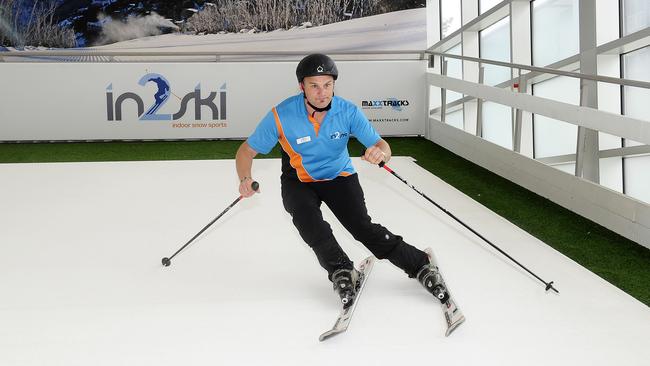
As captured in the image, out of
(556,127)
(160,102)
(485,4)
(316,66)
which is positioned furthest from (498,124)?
(316,66)

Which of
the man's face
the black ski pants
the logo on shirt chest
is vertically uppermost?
the man's face

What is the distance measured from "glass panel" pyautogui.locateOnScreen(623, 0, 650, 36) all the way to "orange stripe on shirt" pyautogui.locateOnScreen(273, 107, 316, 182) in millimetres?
5671

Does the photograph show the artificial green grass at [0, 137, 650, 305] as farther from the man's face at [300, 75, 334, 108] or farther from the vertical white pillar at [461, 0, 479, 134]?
the man's face at [300, 75, 334, 108]

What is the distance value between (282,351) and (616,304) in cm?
175

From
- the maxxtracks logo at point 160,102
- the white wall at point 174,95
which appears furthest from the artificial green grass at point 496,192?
the maxxtracks logo at point 160,102

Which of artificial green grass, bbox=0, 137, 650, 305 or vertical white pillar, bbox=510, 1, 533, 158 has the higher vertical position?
vertical white pillar, bbox=510, 1, 533, 158

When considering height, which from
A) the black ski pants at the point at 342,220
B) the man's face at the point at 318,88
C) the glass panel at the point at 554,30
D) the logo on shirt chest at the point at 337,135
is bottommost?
the black ski pants at the point at 342,220

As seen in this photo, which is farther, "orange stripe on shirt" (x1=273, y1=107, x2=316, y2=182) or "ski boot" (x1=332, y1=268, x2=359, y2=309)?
"orange stripe on shirt" (x1=273, y1=107, x2=316, y2=182)

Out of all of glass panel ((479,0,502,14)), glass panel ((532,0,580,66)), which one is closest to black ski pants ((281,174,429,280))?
glass panel ((532,0,580,66))

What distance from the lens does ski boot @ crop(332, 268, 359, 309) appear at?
3678 millimetres

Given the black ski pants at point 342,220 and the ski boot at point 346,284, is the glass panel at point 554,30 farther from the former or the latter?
the ski boot at point 346,284

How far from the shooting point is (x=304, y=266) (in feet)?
15.0

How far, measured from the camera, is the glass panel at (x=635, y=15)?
8117 mm

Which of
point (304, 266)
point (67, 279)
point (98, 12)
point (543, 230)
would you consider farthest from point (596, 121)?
point (98, 12)
